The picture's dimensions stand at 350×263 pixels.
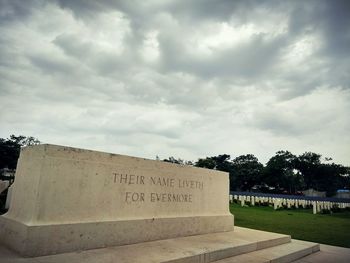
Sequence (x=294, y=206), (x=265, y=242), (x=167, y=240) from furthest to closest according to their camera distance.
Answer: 1. (x=294, y=206)
2. (x=265, y=242)
3. (x=167, y=240)

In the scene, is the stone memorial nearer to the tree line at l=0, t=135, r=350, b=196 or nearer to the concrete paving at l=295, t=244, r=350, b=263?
the concrete paving at l=295, t=244, r=350, b=263

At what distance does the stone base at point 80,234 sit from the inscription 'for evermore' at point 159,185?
0.40 m

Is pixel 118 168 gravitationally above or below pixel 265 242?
above

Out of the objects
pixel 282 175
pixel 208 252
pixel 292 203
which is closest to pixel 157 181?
pixel 208 252

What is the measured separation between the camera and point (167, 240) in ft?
16.7

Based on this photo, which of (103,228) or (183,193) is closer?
(103,228)

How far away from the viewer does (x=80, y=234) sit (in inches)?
154

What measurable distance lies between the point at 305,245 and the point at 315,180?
74.4 meters

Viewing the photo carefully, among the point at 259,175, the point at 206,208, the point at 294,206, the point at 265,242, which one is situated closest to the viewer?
the point at 265,242

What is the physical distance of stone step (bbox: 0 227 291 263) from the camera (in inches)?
135

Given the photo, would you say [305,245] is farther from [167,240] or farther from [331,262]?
[167,240]

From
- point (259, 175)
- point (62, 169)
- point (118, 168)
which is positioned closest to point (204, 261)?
point (118, 168)

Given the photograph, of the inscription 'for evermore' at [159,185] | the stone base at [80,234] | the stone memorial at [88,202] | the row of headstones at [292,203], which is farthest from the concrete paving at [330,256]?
the row of headstones at [292,203]

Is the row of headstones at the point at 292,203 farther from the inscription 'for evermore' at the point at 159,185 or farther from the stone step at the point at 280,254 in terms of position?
the inscription 'for evermore' at the point at 159,185
